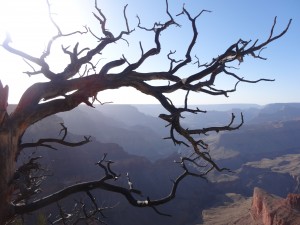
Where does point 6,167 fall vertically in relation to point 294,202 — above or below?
above

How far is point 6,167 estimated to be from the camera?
343 cm

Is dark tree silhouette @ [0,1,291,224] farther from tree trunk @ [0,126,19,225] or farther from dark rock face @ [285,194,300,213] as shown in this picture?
dark rock face @ [285,194,300,213]

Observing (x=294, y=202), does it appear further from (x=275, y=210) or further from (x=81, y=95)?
(x=81, y=95)

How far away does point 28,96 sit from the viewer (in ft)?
12.2

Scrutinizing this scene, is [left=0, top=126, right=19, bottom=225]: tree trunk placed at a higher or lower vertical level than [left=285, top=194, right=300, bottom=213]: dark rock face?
higher

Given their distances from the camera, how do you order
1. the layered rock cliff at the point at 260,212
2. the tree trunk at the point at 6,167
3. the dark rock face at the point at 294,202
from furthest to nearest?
the dark rock face at the point at 294,202 < the layered rock cliff at the point at 260,212 < the tree trunk at the point at 6,167

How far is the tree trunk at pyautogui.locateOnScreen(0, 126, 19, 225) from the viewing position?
337cm

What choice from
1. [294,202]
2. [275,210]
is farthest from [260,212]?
[294,202]

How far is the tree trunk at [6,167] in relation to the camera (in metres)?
3.37

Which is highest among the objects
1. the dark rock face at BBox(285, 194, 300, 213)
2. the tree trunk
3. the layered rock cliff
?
the tree trunk

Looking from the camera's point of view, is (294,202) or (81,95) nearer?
(81,95)

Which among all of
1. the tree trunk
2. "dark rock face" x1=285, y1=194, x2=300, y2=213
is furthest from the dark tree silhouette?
"dark rock face" x1=285, y1=194, x2=300, y2=213

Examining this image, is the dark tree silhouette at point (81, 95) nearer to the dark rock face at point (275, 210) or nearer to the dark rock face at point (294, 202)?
the dark rock face at point (275, 210)

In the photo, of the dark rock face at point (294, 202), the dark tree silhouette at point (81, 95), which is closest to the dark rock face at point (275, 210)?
the dark rock face at point (294, 202)
